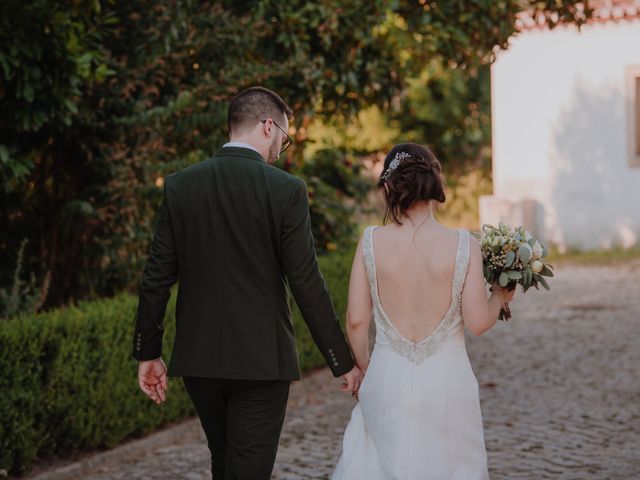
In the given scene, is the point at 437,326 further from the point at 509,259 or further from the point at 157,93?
the point at 157,93

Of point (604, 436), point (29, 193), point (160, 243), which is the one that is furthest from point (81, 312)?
point (604, 436)

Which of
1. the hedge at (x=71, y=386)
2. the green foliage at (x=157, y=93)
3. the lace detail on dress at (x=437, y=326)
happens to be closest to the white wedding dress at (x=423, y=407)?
the lace detail on dress at (x=437, y=326)

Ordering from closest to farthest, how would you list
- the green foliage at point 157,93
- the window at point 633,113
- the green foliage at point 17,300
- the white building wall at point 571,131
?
the green foliage at point 17,300 → the green foliage at point 157,93 → the window at point 633,113 → the white building wall at point 571,131

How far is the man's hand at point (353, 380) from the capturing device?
156 inches

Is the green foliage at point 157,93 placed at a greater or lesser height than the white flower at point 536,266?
greater

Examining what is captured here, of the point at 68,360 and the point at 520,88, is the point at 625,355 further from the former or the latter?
the point at 520,88

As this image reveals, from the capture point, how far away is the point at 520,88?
19500mm

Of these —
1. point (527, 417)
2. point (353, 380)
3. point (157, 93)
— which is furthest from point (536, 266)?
point (157, 93)

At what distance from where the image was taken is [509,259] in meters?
4.03

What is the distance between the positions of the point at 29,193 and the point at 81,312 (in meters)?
2.21

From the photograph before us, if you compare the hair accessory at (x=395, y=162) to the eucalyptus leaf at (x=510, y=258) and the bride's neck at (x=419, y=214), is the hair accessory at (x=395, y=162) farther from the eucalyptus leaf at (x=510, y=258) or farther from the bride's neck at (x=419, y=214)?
the eucalyptus leaf at (x=510, y=258)

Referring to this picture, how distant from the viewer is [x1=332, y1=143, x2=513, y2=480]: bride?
3.77m

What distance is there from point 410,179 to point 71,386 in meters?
3.24

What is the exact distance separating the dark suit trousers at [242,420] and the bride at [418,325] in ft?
1.20
